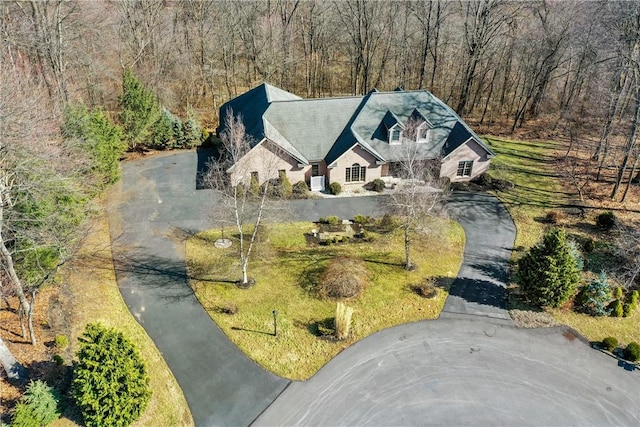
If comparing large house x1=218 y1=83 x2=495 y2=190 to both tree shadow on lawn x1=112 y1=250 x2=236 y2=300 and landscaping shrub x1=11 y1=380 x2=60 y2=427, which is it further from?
landscaping shrub x1=11 y1=380 x2=60 y2=427

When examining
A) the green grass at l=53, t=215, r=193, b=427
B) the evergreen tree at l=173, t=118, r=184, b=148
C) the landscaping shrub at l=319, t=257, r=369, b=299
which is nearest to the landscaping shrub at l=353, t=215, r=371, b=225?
the landscaping shrub at l=319, t=257, r=369, b=299

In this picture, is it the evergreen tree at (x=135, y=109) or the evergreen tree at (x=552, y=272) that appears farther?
the evergreen tree at (x=135, y=109)

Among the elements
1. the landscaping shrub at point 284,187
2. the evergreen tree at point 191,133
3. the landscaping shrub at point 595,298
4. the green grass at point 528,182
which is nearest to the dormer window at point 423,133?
the green grass at point 528,182

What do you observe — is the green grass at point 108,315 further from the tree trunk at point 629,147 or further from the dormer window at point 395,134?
the tree trunk at point 629,147

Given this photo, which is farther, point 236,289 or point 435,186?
point 435,186

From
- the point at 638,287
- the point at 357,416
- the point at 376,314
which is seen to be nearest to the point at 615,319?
the point at 638,287

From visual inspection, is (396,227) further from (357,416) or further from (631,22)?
(631,22)
